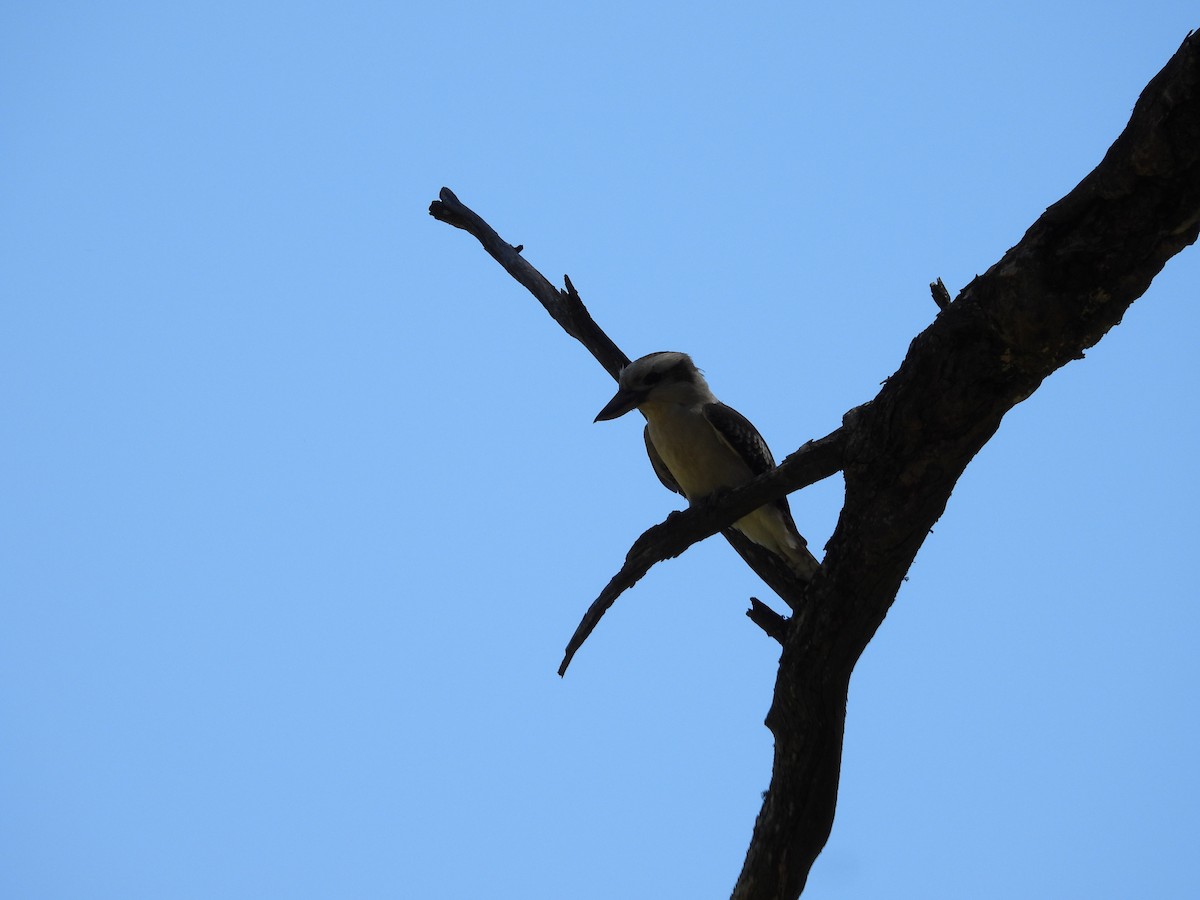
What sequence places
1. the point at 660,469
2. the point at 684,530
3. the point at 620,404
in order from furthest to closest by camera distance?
the point at 660,469
the point at 620,404
the point at 684,530

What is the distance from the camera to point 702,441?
19.6 ft

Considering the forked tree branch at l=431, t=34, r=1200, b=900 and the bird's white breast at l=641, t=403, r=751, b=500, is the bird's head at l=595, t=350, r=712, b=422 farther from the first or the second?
the forked tree branch at l=431, t=34, r=1200, b=900

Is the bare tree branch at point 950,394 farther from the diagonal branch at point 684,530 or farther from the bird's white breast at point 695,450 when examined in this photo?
the bird's white breast at point 695,450

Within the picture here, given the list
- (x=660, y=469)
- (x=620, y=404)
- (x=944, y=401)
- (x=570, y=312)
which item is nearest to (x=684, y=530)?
(x=944, y=401)

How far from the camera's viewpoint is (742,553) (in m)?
5.85

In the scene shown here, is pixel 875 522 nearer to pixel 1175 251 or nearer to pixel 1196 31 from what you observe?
pixel 1175 251

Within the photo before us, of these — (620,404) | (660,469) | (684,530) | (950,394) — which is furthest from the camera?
(660,469)

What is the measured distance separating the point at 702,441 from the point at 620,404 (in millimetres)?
481

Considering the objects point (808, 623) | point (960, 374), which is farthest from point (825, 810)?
point (960, 374)

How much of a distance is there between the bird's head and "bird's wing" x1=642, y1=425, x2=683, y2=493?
1.41 feet

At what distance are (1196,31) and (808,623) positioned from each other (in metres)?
2.08

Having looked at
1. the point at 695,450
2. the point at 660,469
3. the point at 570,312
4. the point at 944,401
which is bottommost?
the point at 944,401

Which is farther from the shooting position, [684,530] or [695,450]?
[695,450]

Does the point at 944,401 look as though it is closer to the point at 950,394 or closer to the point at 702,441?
the point at 950,394
